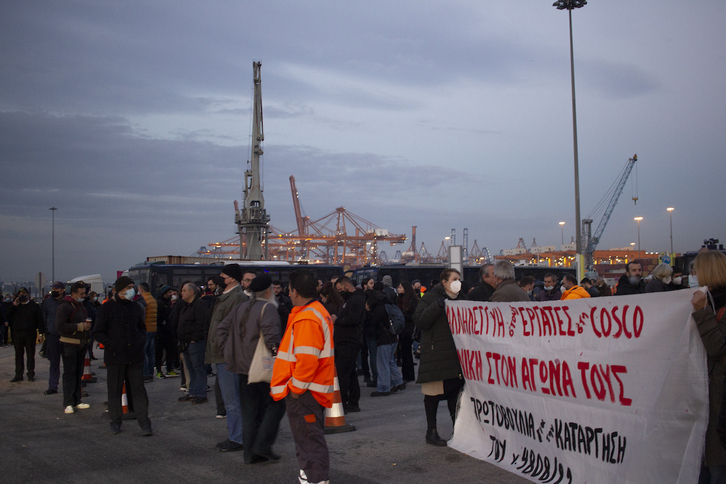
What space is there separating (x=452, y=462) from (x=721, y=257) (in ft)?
9.72

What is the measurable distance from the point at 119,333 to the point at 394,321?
406cm

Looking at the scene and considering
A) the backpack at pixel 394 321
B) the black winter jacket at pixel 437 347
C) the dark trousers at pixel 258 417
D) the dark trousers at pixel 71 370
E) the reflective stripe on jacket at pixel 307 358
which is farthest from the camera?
the backpack at pixel 394 321

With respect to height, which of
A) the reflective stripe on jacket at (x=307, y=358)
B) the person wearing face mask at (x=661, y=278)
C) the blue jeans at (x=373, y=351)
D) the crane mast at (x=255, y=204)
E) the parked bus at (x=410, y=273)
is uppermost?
the crane mast at (x=255, y=204)

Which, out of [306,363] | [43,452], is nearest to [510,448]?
[306,363]

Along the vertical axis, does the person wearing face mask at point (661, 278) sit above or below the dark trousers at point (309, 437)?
above

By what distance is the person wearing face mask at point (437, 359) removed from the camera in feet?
18.4

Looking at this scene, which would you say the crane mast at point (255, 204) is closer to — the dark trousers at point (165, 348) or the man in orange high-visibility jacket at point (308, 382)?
the dark trousers at point (165, 348)

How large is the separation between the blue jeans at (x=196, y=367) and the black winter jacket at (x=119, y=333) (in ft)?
5.80

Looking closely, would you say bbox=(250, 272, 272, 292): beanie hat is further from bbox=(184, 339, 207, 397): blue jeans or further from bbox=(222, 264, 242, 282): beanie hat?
bbox=(184, 339, 207, 397): blue jeans

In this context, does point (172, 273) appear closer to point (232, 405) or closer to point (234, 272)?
point (234, 272)

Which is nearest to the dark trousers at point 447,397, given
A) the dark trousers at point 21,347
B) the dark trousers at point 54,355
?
the dark trousers at point 54,355

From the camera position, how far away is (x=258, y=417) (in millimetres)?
5352

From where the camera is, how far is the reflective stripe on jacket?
402 centimetres

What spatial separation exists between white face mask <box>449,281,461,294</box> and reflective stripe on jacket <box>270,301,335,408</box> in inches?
75.8
